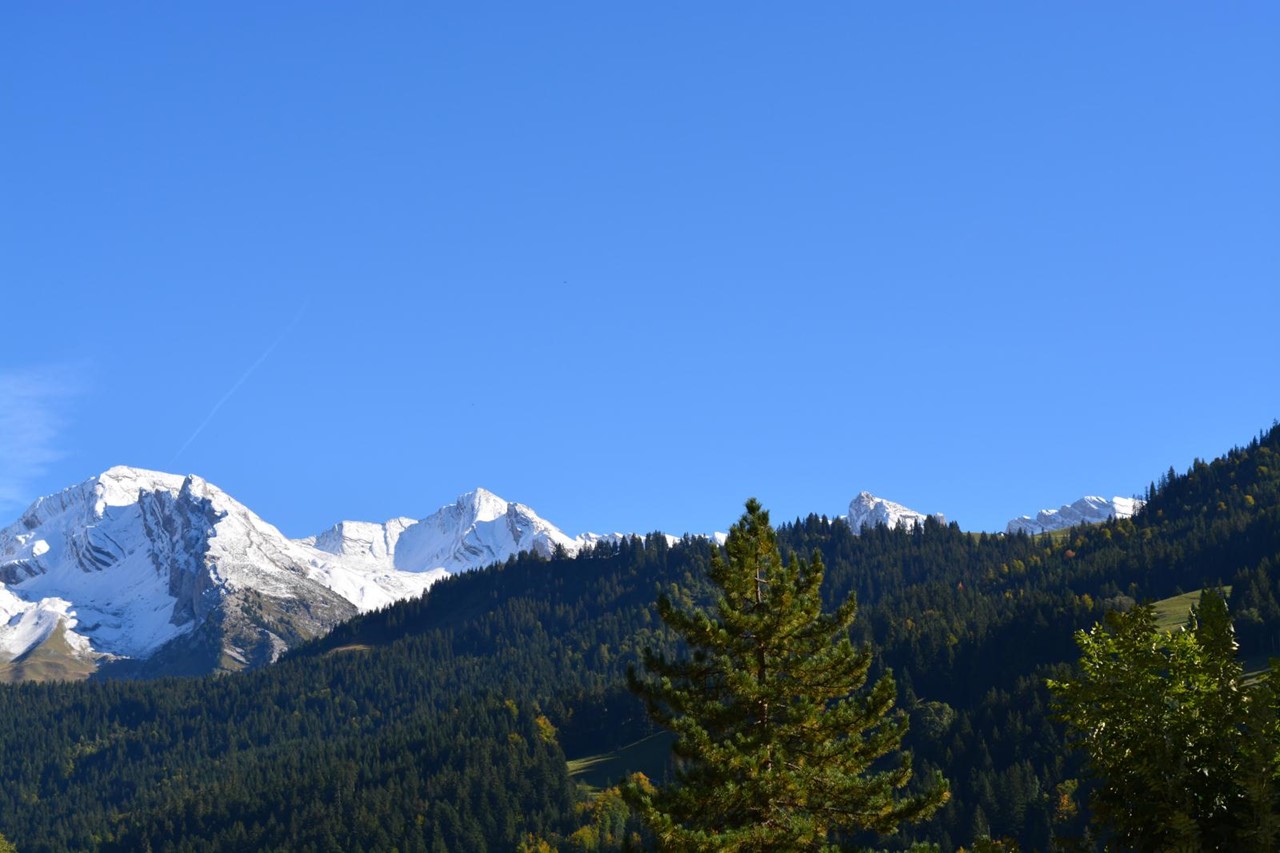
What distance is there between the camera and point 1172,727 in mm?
31062

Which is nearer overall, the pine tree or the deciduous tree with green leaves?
the deciduous tree with green leaves

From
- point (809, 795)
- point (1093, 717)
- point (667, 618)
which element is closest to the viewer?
point (1093, 717)

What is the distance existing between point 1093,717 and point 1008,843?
Result: 514 cm

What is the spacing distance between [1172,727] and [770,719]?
1582cm

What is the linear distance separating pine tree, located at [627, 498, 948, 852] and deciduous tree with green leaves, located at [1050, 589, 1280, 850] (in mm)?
11752

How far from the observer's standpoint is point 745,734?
43969 mm

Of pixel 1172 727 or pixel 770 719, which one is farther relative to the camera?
pixel 770 719

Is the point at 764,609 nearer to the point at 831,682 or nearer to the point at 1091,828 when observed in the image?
the point at 831,682

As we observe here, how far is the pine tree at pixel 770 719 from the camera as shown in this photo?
4256cm

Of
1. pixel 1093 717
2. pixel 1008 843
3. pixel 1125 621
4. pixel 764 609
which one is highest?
pixel 764 609

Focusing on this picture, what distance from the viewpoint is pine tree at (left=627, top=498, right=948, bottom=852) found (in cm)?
4256

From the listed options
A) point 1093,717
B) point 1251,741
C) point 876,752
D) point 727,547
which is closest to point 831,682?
point 876,752

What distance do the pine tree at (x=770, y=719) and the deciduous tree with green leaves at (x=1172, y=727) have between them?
463 inches

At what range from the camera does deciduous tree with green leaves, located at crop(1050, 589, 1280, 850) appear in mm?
30188
